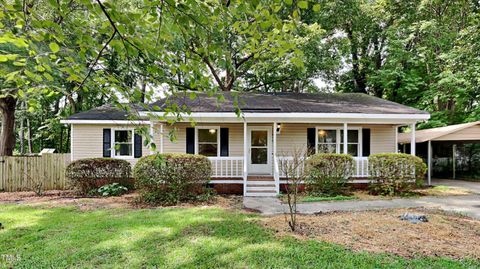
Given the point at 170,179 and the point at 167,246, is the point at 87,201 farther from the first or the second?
the point at 167,246

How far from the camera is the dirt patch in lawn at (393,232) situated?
4.51 metres

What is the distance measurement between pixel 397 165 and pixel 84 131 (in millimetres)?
13022

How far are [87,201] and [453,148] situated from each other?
56.6ft

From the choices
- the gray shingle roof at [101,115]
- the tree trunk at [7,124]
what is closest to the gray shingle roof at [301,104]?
the gray shingle roof at [101,115]

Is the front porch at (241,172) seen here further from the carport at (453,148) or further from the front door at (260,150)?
the carport at (453,148)

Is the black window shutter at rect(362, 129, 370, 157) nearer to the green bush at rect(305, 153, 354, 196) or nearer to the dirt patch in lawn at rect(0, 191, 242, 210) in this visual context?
the green bush at rect(305, 153, 354, 196)

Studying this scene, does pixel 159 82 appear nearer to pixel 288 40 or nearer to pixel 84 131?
pixel 288 40

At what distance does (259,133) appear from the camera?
1201cm

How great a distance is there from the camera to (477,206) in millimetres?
7785

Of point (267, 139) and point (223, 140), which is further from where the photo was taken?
point (267, 139)

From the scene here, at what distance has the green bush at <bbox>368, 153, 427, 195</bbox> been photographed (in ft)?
30.9

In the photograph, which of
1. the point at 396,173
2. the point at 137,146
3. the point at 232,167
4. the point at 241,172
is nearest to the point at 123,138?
the point at 137,146

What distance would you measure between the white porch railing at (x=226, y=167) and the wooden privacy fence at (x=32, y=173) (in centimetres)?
624

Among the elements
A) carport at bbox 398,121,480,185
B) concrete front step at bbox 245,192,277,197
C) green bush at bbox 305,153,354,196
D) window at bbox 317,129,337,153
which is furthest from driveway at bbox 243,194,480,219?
carport at bbox 398,121,480,185
